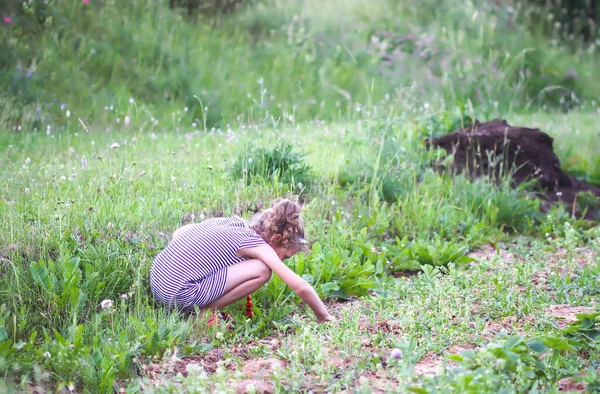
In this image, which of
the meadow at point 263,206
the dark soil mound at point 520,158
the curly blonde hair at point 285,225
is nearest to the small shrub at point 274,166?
the meadow at point 263,206

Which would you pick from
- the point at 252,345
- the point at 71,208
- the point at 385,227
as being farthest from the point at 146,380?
the point at 385,227

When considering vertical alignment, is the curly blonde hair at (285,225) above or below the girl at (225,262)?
above

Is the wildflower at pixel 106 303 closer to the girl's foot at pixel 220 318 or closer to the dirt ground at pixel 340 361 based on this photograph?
the dirt ground at pixel 340 361

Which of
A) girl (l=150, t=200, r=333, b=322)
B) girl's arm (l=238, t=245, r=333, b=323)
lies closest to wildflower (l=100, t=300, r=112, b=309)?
girl (l=150, t=200, r=333, b=322)

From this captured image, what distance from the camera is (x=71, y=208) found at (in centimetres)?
477

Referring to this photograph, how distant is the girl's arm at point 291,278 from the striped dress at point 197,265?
52 mm

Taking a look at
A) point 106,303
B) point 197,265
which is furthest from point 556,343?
point 106,303

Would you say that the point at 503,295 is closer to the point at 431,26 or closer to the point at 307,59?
the point at 307,59

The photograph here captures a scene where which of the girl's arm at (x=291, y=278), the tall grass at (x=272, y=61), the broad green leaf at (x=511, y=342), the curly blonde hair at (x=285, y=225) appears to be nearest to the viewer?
the broad green leaf at (x=511, y=342)

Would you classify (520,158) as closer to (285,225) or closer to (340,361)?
(285,225)

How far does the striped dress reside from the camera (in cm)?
427

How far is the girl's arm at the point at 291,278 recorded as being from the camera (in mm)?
4109

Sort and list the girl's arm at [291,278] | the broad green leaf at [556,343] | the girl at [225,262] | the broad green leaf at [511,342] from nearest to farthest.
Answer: the broad green leaf at [511,342], the broad green leaf at [556,343], the girl's arm at [291,278], the girl at [225,262]

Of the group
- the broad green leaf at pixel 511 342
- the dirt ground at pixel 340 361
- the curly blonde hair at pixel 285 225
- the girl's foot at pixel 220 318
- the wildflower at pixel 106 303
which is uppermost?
the broad green leaf at pixel 511 342
